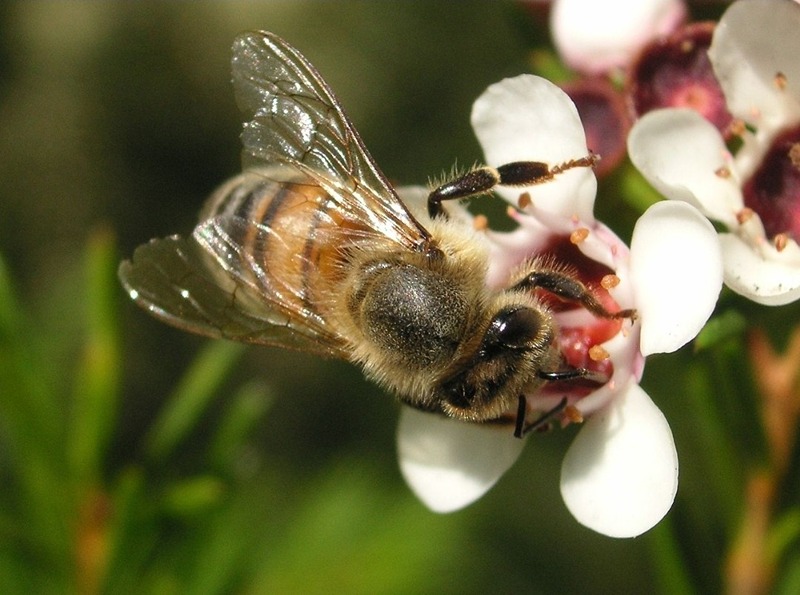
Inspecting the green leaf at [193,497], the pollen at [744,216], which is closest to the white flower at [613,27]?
the pollen at [744,216]

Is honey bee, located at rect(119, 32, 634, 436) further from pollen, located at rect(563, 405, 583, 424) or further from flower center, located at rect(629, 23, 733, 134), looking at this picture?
flower center, located at rect(629, 23, 733, 134)

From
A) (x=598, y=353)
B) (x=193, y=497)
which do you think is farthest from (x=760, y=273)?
(x=193, y=497)

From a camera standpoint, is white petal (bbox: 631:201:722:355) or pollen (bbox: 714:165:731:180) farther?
pollen (bbox: 714:165:731:180)

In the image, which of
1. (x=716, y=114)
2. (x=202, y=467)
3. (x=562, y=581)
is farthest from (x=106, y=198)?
(x=716, y=114)

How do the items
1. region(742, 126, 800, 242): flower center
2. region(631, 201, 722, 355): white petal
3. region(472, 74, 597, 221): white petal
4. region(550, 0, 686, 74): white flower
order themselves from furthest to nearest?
region(550, 0, 686, 74): white flower → region(742, 126, 800, 242): flower center → region(472, 74, 597, 221): white petal → region(631, 201, 722, 355): white petal

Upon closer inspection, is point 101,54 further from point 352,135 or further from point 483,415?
point 483,415

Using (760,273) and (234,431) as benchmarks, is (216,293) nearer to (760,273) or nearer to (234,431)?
(234,431)

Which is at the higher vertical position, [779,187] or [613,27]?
[613,27]

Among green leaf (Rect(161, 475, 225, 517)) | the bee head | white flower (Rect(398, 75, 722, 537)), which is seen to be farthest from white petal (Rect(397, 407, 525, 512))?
green leaf (Rect(161, 475, 225, 517))
